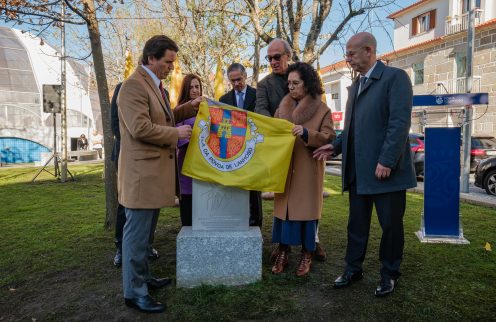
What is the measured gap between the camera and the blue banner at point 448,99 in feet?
20.1

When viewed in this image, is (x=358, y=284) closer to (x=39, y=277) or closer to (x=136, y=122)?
(x=136, y=122)

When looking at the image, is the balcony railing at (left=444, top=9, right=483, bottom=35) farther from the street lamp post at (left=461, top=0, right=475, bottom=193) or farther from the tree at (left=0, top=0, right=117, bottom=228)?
the tree at (left=0, top=0, right=117, bottom=228)

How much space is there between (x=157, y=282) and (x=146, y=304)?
0.48 meters

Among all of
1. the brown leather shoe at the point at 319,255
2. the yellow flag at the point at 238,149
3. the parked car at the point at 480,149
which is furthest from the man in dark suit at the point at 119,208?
the parked car at the point at 480,149

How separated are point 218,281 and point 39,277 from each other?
187 cm

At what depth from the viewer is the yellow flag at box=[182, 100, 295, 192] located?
11.9ft

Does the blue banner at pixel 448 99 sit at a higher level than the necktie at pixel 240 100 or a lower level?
higher

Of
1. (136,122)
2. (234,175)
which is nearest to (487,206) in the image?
(234,175)

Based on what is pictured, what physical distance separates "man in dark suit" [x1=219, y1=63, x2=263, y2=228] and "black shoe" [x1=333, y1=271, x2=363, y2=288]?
1743 millimetres

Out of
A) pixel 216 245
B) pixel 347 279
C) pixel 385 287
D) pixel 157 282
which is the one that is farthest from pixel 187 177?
pixel 385 287

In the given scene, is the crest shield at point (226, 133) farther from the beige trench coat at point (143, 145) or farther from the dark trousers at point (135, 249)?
the dark trousers at point (135, 249)

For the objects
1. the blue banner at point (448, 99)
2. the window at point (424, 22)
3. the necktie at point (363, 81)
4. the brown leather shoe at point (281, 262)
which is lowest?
the brown leather shoe at point (281, 262)

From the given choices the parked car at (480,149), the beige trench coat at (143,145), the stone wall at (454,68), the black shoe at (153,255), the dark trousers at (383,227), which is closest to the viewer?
the beige trench coat at (143,145)

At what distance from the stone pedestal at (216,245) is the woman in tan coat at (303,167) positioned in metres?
0.40
